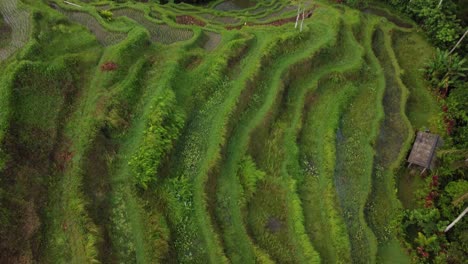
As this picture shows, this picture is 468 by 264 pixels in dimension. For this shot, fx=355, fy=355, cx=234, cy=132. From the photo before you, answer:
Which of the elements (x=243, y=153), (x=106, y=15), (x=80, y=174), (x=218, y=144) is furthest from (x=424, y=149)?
(x=106, y=15)

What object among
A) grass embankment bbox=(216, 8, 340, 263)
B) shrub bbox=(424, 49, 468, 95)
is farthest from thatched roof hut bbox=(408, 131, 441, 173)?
grass embankment bbox=(216, 8, 340, 263)

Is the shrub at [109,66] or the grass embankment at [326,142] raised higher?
the shrub at [109,66]

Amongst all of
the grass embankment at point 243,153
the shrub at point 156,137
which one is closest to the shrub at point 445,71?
the grass embankment at point 243,153

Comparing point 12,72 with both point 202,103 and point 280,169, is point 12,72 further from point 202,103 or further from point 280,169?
point 280,169

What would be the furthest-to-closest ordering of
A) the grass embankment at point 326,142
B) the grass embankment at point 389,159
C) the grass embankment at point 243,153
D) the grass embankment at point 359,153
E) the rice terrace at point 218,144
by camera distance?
1. the grass embankment at point 389,159
2. the grass embankment at point 359,153
3. the grass embankment at point 326,142
4. the grass embankment at point 243,153
5. the rice terrace at point 218,144

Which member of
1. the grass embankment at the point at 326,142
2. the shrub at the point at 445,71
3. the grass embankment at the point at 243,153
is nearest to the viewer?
the grass embankment at the point at 243,153

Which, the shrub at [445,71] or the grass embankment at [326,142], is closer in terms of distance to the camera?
the grass embankment at [326,142]

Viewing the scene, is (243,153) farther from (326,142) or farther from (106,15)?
(106,15)

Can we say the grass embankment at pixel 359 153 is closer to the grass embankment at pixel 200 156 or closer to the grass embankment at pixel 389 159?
the grass embankment at pixel 389 159
